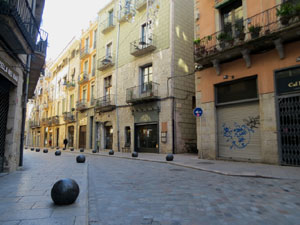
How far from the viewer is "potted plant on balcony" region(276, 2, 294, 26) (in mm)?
8906

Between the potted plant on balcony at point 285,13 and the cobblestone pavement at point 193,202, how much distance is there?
19.9ft

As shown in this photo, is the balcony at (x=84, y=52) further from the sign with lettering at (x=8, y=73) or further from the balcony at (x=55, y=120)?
the sign with lettering at (x=8, y=73)

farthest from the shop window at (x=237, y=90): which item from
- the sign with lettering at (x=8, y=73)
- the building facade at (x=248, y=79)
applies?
the sign with lettering at (x=8, y=73)

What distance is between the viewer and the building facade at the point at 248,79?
9.22 meters

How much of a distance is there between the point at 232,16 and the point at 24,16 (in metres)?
9.38

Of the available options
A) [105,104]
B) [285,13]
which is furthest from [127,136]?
[285,13]

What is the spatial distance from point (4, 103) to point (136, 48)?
1296 centimetres

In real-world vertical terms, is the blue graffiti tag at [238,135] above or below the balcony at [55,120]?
below

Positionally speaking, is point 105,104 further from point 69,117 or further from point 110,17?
point 69,117

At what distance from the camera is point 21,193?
15.4 ft

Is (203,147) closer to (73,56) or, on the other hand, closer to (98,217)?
(98,217)

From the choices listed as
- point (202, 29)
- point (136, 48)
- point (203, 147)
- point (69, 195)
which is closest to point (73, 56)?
point (136, 48)

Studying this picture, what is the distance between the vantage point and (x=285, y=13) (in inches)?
354

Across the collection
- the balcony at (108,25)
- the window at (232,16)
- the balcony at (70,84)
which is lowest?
the window at (232,16)
